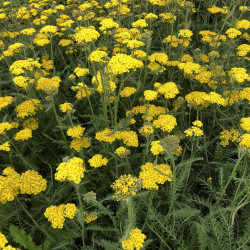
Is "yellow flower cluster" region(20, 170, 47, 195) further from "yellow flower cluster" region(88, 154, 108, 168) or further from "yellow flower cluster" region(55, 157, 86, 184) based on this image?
"yellow flower cluster" region(88, 154, 108, 168)

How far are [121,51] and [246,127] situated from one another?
2173mm

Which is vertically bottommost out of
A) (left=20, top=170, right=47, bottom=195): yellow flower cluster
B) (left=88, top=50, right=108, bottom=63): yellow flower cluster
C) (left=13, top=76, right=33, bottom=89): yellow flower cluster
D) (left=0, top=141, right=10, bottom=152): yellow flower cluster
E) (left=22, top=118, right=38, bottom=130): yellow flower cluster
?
(left=22, top=118, right=38, bottom=130): yellow flower cluster

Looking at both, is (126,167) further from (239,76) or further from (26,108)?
(239,76)

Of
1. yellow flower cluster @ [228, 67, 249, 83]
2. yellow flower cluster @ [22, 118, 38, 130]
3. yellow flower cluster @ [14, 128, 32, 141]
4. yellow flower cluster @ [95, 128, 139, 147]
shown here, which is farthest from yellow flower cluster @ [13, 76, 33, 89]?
yellow flower cluster @ [228, 67, 249, 83]

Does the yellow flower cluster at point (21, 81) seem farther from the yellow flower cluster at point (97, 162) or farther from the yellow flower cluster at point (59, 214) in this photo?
the yellow flower cluster at point (59, 214)

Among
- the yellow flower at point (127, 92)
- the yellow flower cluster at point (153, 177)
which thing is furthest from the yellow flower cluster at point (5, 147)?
the yellow flower at point (127, 92)

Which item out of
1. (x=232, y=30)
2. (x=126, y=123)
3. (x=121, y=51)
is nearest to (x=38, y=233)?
(x=126, y=123)

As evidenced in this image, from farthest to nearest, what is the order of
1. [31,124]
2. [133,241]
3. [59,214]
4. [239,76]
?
[31,124] → [239,76] → [59,214] → [133,241]

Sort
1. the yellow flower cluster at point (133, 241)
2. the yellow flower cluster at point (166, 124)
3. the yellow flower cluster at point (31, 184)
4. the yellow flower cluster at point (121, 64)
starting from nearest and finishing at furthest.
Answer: the yellow flower cluster at point (133, 241)
the yellow flower cluster at point (31, 184)
the yellow flower cluster at point (121, 64)
the yellow flower cluster at point (166, 124)

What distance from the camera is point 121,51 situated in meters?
3.84

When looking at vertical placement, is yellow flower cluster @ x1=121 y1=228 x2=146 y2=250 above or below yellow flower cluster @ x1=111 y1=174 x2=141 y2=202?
below

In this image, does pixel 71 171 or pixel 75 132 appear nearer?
pixel 71 171

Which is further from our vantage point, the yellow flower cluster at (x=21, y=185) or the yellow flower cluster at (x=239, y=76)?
the yellow flower cluster at (x=239, y=76)

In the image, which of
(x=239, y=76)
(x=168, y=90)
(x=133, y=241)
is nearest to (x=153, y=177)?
(x=133, y=241)
